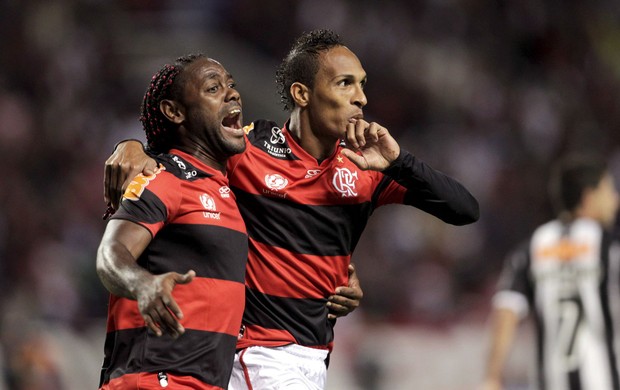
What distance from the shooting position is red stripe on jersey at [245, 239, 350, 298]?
4.48 metres

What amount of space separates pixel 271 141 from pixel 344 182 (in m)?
0.40

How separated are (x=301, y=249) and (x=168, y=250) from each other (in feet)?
2.87

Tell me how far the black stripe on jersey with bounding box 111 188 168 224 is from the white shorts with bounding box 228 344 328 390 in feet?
3.23

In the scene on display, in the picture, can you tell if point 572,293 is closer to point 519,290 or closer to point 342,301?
point 519,290

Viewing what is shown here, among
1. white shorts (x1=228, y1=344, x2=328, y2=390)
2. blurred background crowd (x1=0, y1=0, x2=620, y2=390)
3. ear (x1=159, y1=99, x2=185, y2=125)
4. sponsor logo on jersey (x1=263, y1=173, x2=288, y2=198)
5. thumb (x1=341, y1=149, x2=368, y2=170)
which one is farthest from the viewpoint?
blurred background crowd (x1=0, y1=0, x2=620, y2=390)

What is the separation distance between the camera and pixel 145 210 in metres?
3.66

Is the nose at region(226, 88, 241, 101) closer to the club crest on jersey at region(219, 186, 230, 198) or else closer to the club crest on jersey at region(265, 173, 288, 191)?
the club crest on jersey at region(219, 186, 230, 198)

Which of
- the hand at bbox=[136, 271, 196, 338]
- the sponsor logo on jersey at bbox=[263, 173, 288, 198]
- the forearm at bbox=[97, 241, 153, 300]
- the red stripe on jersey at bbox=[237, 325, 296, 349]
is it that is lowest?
the hand at bbox=[136, 271, 196, 338]

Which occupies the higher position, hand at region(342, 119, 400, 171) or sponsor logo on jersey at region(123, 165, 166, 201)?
hand at region(342, 119, 400, 171)

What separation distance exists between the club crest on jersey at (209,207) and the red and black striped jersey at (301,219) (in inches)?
22.0

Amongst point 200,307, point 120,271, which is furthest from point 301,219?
point 120,271

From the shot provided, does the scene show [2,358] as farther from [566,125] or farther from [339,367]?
[566,125]

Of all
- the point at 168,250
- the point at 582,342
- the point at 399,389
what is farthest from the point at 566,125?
the point at 168,250

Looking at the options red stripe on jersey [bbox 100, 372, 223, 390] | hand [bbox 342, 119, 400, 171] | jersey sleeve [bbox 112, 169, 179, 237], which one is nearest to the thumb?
hand [bbox 342, 119, 400, 171]
